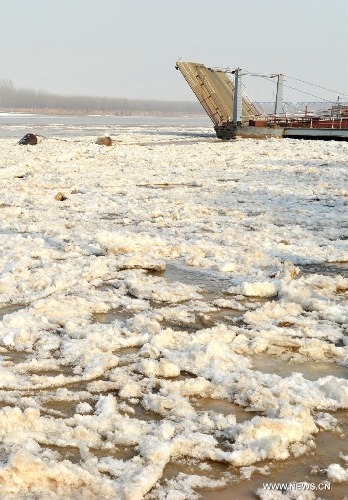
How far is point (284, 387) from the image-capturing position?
295 cm

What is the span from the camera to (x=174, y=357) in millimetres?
3340

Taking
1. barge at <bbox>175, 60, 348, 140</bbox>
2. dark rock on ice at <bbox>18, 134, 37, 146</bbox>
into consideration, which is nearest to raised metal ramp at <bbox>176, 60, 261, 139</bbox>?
barge at <bbox>175, 60, 348, 140</bbox>

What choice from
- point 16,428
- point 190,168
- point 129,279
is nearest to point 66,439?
point 16,428

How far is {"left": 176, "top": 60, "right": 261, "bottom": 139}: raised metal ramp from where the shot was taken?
1084 inches

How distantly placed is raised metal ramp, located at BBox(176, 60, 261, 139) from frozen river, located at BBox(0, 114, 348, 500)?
2083cm

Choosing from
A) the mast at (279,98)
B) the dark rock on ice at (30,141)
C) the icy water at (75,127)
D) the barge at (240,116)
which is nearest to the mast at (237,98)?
the barge at (240,116)

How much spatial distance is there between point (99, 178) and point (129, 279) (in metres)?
7.69

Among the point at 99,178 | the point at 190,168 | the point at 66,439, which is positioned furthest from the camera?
the point at 190,168

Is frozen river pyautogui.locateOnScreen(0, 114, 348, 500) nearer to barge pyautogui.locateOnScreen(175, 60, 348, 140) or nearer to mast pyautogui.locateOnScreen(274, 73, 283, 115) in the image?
barge pyautogui.locateOnScreen(175, 60, 348, 140)

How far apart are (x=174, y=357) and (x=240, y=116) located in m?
25.6

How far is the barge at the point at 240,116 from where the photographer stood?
88.3ft

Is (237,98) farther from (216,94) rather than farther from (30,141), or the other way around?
(30,141)

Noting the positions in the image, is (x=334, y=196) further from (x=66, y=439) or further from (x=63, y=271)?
(x=66, y=439)

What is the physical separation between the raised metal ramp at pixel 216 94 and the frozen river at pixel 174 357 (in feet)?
68.4
